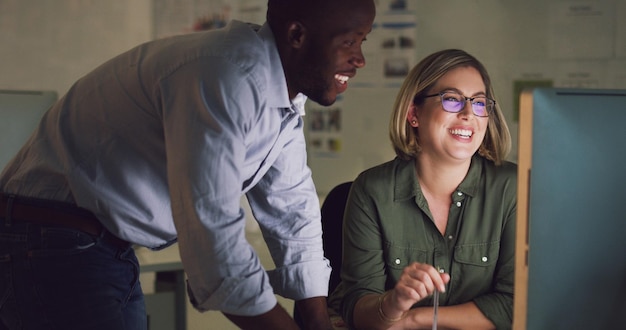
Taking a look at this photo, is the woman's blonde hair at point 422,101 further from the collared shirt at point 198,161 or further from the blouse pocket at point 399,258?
the collared shirt at point 198,161

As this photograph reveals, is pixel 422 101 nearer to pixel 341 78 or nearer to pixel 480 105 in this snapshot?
pixel 480 105

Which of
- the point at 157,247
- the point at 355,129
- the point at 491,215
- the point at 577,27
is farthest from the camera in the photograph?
the point at 355,129

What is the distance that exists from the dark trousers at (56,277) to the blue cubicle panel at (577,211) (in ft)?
2.10

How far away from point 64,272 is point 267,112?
0.39 m

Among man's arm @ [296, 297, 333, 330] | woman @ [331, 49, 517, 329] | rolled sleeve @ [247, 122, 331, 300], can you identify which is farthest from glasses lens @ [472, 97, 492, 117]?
man's arm @ [296, 297, 333, 330]

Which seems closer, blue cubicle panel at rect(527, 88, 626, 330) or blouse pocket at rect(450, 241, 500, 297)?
blue cubicle panel at rect(527, 88, 626, 330)

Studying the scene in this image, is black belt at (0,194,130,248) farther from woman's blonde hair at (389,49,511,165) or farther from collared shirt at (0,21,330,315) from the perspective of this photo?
woman's blonde hair at (389,49,511,165)

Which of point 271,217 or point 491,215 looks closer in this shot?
point 271,217

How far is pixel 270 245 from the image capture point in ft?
5.09

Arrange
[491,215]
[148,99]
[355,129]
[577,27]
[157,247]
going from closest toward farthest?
[148,99], [157,247], [491,215], [577,27], [355,129]

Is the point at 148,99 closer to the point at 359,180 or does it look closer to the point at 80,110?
the point at 80,110

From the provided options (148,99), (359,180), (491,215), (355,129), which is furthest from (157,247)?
(355,129)

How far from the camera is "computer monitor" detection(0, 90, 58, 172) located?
2512 mm

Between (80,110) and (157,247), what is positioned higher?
(80,110)
